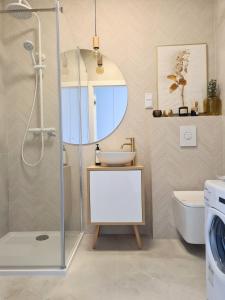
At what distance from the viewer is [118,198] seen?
222 cm

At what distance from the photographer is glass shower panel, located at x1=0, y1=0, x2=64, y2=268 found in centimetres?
200

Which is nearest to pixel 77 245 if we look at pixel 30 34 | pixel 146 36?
pixel 30 34

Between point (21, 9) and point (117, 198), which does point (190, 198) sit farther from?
point (21, 9)

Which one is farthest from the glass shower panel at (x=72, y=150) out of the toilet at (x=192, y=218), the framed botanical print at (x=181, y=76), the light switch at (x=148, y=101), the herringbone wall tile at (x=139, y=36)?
the toilet at (x=192, y=218)

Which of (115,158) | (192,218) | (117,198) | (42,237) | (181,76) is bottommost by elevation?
(42,237)

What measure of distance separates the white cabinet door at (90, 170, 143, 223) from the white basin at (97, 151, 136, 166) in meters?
0.09

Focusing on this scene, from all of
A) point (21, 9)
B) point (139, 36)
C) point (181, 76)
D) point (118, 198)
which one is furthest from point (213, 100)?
point (21, 9)

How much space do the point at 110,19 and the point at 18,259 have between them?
236cm

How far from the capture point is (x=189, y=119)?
7.98ft

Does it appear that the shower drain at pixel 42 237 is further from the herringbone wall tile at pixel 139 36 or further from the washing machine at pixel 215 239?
the washing machine at pixel 215 239

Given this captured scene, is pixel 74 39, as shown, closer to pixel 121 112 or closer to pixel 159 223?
pixel 121 112

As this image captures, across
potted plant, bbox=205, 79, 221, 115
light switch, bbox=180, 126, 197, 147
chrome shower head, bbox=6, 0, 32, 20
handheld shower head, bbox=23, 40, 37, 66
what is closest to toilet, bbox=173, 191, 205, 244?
light switch, bbox=180, 126, 197, 147

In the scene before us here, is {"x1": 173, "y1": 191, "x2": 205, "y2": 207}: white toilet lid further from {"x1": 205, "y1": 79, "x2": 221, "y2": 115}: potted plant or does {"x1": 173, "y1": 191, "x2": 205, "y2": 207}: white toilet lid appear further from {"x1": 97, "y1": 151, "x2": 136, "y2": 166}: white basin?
{"x1": 205, "y1": 79, "x2": 221, "y2": 115}: potted plant

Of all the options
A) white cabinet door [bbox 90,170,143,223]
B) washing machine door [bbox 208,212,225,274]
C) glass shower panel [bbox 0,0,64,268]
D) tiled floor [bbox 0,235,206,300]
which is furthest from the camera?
white cabinet door [bbox 90,170,143,223]
